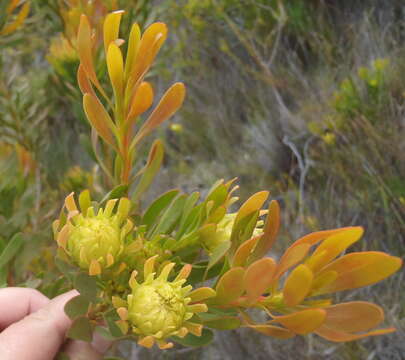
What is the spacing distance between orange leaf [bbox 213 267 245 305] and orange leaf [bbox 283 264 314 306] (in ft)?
0.16

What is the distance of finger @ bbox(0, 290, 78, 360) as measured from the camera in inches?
24.5

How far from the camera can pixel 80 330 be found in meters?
0.54

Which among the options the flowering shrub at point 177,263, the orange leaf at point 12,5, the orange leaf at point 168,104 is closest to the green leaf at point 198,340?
the flowering shrub at point 177,263

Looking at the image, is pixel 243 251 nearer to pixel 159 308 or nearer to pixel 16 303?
pixel 159 308

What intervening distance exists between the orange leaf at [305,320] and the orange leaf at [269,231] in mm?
93

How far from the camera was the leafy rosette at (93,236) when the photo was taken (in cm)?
54

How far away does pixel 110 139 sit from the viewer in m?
0.60

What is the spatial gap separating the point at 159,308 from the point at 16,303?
35 centimetres

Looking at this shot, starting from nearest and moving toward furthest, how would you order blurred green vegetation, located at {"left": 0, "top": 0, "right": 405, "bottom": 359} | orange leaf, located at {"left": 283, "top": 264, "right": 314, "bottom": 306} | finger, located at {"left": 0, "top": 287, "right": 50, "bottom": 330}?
orange leaf, located at {"left": 283, "top": 264, "right": 314, "bottom": 306}, finger, located at {"left": 0, "top": 287, "right": 50, "bottom": 330}, blurred green vegetation, located at {"left": 0, "top": 0, "right": 405, "bottom": 359}

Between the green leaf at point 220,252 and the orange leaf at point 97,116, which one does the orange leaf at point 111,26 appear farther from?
the green leaf at point 220,252

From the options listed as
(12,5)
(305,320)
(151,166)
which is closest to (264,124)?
(12,5)

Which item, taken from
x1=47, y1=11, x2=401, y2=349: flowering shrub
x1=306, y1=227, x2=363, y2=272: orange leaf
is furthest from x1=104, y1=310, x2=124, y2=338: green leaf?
x1=306, y1=227, x2=363, y2=272: orange leaf

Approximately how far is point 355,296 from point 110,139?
1.28 metres

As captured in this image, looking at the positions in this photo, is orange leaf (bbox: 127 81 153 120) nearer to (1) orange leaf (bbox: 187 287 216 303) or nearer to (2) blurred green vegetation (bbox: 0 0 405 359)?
(1) orange leaf (bbox: 187 287 216 303)
